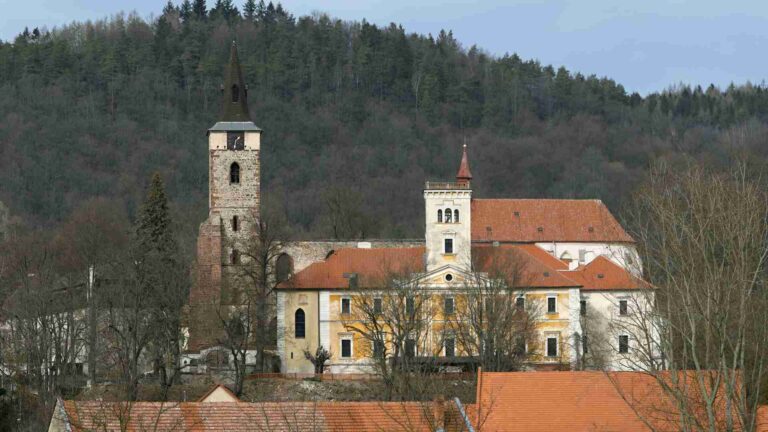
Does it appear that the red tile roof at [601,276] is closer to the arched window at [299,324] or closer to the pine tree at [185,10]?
the arched window at [299,324]

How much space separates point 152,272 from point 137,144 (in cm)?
7776

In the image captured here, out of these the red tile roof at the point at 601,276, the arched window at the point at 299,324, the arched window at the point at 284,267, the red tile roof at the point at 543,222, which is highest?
the red tile roof at the point at 543,222

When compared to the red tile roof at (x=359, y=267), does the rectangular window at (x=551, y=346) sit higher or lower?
lower

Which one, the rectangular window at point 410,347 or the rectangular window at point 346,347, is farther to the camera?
the rectangular window at point 346,347

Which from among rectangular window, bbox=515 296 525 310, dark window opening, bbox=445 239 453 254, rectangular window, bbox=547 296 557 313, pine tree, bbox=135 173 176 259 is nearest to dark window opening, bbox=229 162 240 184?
pine tree, bbox=135 173 176 259

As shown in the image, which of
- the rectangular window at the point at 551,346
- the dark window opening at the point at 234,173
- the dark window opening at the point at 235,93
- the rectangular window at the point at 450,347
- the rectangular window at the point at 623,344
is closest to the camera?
the rectangular window at the point at 623,344

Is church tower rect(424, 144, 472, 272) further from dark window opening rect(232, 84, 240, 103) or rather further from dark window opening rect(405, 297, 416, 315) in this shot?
dark window opening rect(232, 84, 240, 103)

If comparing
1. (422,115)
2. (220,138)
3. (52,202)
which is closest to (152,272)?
(220,138)

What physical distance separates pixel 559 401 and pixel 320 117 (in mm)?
117936

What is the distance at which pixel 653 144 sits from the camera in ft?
516

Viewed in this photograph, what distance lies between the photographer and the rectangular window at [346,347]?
6844 centimetres

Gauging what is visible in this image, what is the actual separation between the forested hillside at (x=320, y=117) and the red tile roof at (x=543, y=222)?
4052 centimetres

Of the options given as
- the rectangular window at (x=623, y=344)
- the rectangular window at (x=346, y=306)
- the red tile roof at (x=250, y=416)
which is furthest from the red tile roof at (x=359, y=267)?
the red tile roof at (x=250, y=416)

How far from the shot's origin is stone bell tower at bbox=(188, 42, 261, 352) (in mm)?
70688
